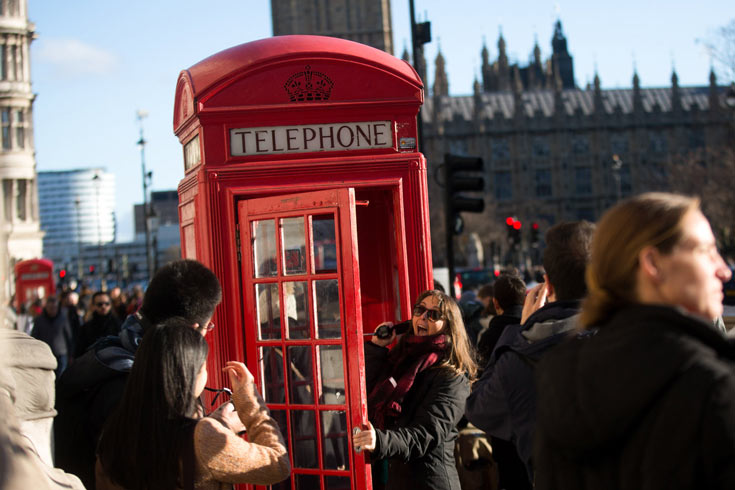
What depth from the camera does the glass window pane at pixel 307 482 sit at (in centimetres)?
440

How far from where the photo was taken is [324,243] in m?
4.48

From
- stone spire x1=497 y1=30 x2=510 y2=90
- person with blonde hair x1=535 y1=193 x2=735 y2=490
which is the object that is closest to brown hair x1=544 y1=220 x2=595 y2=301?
person with blonde hair x1=535 y1=193 x2=735 y2=490

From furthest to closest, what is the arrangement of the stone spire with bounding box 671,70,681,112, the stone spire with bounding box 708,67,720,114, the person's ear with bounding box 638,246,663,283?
1. the stone spire with bounding box 671,70,681,112
2. the stone spire with bounding box 708,67,720,114
3. the person's ear with bounding box 638,246,663,283

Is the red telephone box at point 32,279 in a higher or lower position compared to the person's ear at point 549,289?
higher

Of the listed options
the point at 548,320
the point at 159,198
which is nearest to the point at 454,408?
the point at 548,320

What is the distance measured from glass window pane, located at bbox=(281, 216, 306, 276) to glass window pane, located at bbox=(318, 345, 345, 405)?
0.38 metres

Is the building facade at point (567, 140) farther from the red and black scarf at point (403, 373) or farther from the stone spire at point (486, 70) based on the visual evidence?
the red and black scarf at point (403, 373)

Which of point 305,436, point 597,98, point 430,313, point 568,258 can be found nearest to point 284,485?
point 305,436

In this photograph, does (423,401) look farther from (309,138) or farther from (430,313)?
(309,138)

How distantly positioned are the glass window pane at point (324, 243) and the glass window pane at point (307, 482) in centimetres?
96

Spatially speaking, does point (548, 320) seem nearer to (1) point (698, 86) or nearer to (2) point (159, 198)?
(1) point (698, 86)

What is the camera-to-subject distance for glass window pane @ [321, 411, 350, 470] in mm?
4309

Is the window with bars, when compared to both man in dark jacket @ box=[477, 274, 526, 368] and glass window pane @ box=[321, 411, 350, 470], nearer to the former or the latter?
man in dark jacket @ box=[477, 274, 526, 368]

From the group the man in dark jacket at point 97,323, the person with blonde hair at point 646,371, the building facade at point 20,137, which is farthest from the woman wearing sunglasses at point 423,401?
the building facade at point 20,137
